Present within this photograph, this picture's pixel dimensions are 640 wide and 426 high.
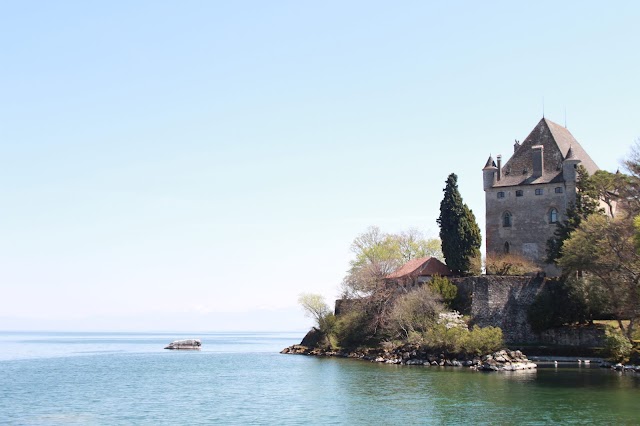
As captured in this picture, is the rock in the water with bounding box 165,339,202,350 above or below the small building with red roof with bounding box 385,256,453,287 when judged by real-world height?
below

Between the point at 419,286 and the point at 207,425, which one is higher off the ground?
the point at 419,286

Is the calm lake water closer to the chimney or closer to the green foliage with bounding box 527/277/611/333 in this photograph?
the green foliage with bounding box 527/277/611/333

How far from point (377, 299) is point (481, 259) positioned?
421 inches

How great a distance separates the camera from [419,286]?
64.3m

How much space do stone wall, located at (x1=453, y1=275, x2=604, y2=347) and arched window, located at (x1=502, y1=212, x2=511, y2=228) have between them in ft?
28.3

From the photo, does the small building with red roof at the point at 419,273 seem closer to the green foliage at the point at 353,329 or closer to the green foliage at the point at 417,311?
the green foliage at the point at 417,311

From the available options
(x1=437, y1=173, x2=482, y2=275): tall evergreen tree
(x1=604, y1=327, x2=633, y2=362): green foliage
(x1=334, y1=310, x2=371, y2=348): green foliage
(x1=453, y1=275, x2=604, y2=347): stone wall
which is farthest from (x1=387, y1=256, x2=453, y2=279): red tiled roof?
(x1=604, y1=327, x2=633, y2=362): green foliage

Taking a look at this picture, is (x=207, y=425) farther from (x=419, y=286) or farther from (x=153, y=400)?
(x=419, y=286)

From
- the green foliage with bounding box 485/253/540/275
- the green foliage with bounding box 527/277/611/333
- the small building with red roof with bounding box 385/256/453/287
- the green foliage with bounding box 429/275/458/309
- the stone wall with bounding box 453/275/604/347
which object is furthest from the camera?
the small building with red roof with bounding box 385/256/453/287

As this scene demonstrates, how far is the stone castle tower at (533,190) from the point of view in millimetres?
65938

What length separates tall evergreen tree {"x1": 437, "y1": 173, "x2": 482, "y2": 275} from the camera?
64750 millimetres

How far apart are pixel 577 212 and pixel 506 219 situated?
33.3 ft

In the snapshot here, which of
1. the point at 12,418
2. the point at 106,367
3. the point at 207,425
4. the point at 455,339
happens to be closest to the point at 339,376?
the point at 455,339

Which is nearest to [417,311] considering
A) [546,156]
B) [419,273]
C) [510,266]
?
[419,273]
